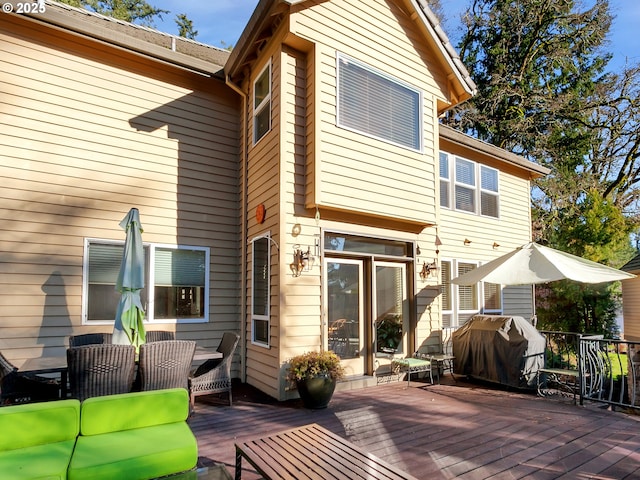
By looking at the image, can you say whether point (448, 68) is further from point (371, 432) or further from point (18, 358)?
point (18, 358)

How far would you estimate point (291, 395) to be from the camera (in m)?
5.64

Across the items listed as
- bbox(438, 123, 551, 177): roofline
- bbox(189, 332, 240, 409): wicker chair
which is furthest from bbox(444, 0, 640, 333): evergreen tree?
bbox(189, 332, 240, 409): wicker chair

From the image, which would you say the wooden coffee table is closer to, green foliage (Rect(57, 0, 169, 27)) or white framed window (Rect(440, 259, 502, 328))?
white framed window (Rect(440, 259, 502, 328))

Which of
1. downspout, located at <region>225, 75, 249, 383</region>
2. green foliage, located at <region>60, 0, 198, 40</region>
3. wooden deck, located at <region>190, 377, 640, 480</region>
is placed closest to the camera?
wooden deck, located at <region>190, 377, 640, 480</region>

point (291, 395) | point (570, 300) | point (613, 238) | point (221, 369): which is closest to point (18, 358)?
point (221, 369)

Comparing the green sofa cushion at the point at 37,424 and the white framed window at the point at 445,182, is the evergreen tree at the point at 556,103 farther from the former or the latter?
the green sofa cushion at the point at 37,424

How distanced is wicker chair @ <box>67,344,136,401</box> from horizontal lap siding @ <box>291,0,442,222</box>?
3.14m

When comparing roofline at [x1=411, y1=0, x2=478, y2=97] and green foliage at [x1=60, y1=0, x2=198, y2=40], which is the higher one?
green foliage at [x1=60, y1=0, x2=198, y2=40]

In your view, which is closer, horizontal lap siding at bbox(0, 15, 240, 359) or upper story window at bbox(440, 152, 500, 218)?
horizontal lap siding at bbox(0, 15, 240, 359)

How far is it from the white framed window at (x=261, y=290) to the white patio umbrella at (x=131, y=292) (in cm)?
182

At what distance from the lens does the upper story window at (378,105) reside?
6312 mm

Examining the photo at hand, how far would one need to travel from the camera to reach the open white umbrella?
6023 mm

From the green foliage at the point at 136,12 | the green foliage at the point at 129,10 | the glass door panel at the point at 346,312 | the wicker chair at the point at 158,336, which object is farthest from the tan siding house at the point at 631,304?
the green foliage at the point at 129,10

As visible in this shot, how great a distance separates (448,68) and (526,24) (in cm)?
1352
